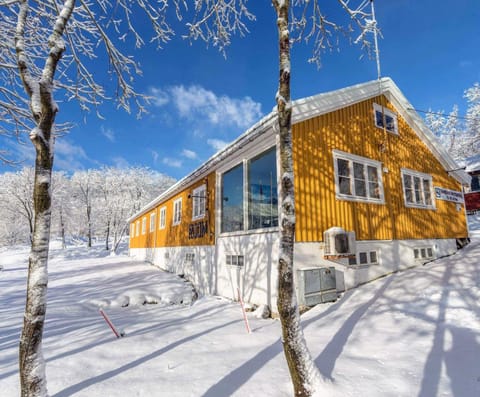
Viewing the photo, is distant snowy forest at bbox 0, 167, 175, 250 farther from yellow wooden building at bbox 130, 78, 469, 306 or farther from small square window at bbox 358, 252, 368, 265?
small square window at bbox 358, 252, 368, 265

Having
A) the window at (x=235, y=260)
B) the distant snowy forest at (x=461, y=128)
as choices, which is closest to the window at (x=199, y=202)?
the window at (x=235, y=260)

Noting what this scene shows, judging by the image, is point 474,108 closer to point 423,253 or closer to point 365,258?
point 423,253

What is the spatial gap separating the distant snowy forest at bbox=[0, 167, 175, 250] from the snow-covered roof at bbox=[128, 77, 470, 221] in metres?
25.2

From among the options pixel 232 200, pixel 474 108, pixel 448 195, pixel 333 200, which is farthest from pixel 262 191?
pixel 474 108

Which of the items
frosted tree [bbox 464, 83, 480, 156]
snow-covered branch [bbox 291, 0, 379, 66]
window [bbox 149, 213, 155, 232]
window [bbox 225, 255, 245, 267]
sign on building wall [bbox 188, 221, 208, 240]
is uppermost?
frosted tree [bbox 464, 83, 480, 156]

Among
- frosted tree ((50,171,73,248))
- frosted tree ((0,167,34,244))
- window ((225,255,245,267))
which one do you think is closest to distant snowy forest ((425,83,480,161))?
window ((225,255,245,267))

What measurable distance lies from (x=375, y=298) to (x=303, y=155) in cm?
355

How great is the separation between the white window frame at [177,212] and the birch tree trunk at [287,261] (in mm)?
9736

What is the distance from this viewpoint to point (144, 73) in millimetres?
5648

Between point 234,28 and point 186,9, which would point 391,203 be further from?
point 186,9

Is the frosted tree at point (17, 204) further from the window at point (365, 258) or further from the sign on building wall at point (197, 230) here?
the window at point (365, 258)

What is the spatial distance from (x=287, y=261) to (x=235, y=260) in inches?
196

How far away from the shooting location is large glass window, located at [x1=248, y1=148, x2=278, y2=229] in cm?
673

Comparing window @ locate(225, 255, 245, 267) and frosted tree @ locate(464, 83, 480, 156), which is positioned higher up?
frosted tree @ locate(464, 83, 480, 156)
